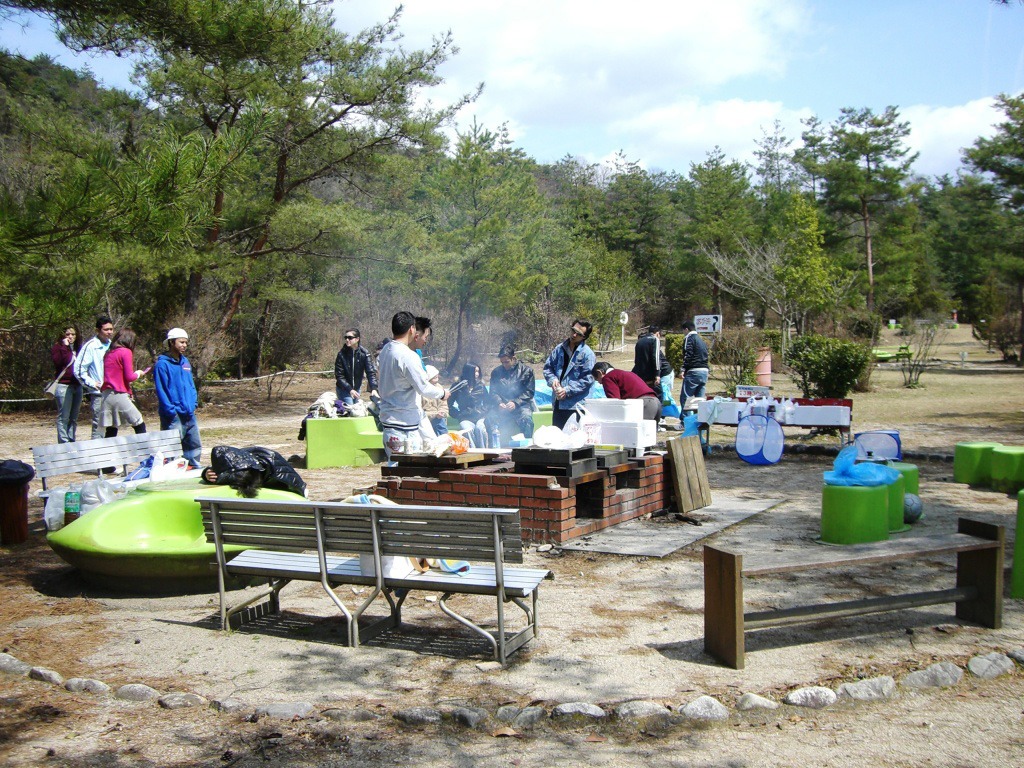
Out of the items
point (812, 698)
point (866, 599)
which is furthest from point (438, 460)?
point (812, 698)

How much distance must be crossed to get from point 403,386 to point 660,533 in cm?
234

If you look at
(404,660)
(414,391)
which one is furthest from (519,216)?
(404,660)

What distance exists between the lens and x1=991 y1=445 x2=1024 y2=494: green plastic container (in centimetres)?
858

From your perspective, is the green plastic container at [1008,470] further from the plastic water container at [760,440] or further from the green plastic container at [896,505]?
the plastic water container at [760,440]

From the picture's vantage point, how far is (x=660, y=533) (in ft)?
23.2

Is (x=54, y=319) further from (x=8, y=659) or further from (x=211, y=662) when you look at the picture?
(x=211, y=662)

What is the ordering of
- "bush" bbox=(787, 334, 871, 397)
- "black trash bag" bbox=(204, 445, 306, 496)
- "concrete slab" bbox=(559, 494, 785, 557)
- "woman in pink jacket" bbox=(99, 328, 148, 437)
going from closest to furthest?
"black trash bag" bbox=(204, 445, 306, 496) < "concrete slab" bbox=(559, 494, 785, 557) < "woman in pink jacket" bbox=(99, 328, 148, 437) < "bush" bbox=(787, 334, 871, 397)

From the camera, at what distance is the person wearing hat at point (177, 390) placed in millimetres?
8570

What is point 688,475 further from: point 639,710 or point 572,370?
point 639,710

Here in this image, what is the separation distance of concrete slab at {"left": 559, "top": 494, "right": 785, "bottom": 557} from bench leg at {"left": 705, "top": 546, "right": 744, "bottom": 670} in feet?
6.40

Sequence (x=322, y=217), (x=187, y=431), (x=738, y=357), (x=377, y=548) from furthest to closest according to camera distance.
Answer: (x=738, y=357) → (x=322, y=217) → (x=187, y=431) → (x=377, y=548)

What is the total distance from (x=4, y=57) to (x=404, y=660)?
4.73 metres

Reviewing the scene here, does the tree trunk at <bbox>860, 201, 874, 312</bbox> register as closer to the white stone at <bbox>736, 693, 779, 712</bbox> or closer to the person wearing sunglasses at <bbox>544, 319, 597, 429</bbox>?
the person wearing sunglasses at <bbox>544, 319, 597, 429</bbox>

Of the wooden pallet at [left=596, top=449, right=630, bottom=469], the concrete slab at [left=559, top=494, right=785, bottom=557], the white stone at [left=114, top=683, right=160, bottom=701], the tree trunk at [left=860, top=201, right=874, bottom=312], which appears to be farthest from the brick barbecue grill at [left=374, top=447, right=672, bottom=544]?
the tree trunk at [left=860, top=201, right=874, bottom=312]
